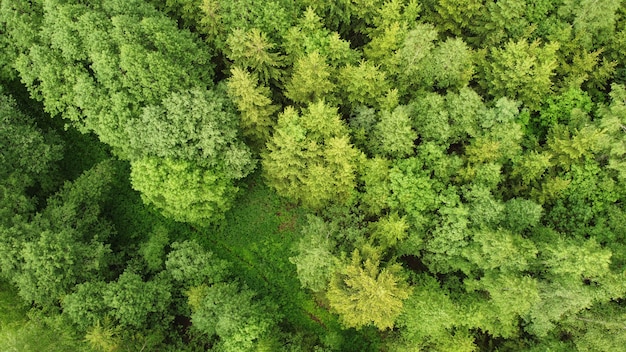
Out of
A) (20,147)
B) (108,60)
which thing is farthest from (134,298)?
(108,60)

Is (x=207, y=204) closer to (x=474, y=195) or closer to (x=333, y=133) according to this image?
(x=333, y=133)

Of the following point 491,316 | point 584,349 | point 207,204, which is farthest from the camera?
point 207,204

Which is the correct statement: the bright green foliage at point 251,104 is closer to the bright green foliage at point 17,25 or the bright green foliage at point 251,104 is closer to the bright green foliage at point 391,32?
the bright green foliage at point 391,32

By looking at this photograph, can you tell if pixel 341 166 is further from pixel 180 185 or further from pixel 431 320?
pixel 431 320

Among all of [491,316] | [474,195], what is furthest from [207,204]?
[491,316]

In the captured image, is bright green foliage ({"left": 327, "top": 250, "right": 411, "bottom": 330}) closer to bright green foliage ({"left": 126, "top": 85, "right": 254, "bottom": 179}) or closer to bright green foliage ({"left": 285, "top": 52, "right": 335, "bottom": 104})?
bright green foliage ({"left": 126, "top": 85, "right": 254, "bottom": 179})
